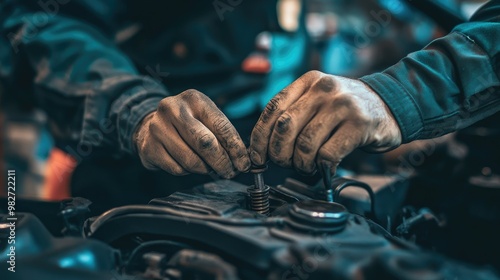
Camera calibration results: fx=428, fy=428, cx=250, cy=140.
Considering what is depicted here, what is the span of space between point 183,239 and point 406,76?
0.57 m

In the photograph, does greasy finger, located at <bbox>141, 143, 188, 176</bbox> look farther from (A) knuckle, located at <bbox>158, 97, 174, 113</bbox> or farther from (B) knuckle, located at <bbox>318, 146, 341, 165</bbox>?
(B) knuckle, located at <bbox>318, 146, 341, 165</bbox>

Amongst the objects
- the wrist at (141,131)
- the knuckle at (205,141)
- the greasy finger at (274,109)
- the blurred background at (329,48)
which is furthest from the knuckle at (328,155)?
the blurred background at (329,48)

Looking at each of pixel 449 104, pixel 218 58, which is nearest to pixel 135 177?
pixel 218 58

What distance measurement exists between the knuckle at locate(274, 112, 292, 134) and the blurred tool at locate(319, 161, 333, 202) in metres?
0.09

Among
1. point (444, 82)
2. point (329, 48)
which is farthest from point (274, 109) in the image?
point (329, 48)

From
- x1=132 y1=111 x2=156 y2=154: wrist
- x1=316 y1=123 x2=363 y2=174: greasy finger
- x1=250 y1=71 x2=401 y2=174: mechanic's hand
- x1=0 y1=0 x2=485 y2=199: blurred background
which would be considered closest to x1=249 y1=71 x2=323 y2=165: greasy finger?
x1=250 y1=71 x2=401 y2=174: mechanic's hand

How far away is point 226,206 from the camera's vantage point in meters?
0.69

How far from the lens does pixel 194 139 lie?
2.83ft

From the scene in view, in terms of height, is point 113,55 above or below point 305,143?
above

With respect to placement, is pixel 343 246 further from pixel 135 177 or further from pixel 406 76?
pixel 135 177

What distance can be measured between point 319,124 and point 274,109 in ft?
0.31

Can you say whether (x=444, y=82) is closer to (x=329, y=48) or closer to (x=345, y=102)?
(x=345, y=102)

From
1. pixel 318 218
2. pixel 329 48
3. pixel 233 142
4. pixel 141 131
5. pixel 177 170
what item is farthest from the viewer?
pixel 329 48

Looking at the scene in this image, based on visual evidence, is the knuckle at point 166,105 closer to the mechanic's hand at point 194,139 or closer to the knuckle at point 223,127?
the mechanic's hand at point 194,139
